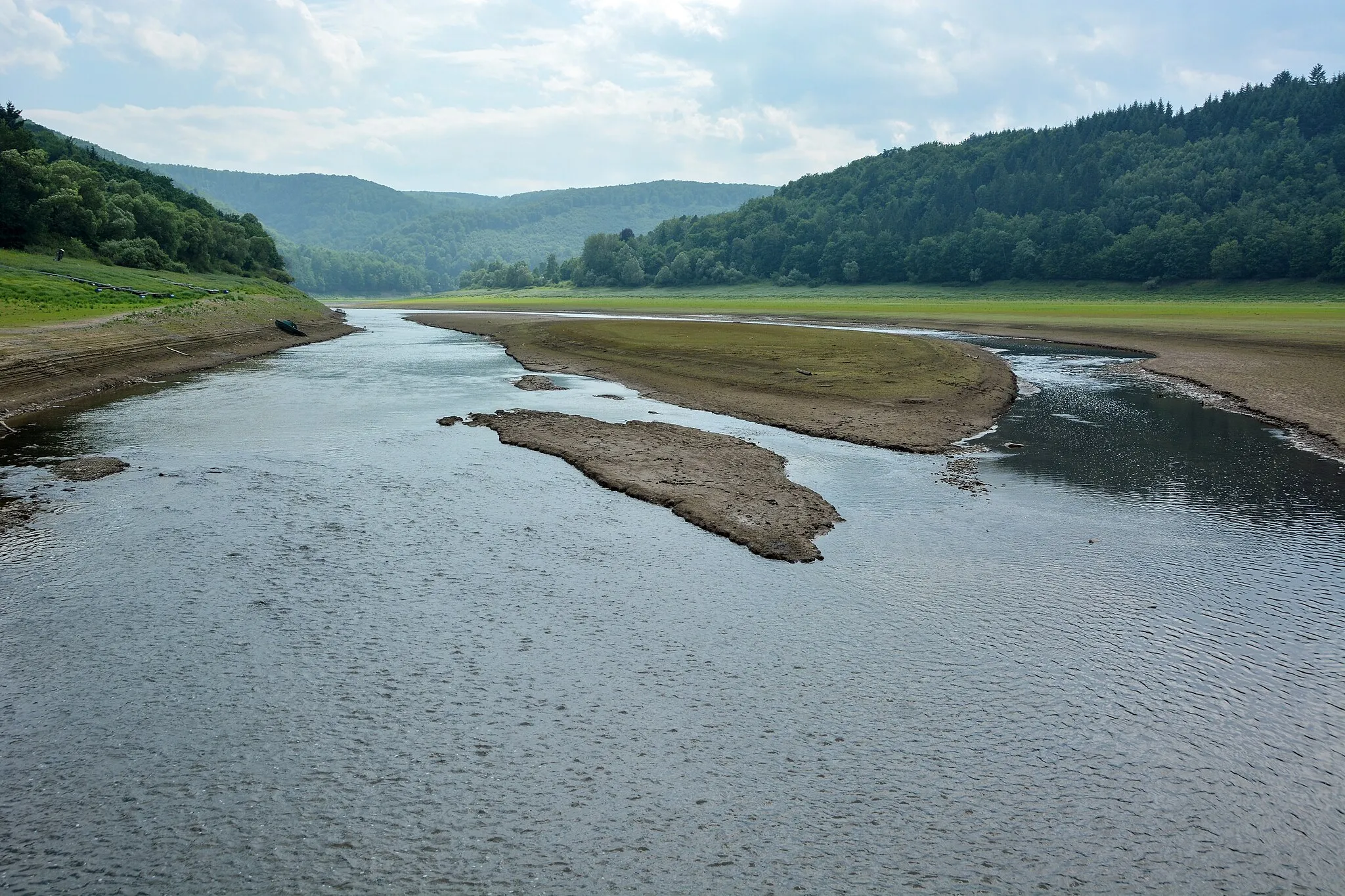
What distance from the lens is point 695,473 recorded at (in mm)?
18688

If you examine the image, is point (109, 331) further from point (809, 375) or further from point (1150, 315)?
point (1150, 315)

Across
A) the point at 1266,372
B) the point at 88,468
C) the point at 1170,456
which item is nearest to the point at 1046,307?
the point at 1266,372

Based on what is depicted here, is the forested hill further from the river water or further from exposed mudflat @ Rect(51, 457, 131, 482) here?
exposed mudflat @ Rect(51, 457, 131, 482)

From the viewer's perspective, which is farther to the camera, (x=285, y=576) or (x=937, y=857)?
(x=285, y=576)

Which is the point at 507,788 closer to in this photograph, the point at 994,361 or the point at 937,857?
the point at 937,857

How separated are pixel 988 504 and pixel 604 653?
9689 mm

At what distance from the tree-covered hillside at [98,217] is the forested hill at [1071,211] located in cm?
8432

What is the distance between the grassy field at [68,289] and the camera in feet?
130

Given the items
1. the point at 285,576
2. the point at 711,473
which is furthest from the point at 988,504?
the point at 285,576

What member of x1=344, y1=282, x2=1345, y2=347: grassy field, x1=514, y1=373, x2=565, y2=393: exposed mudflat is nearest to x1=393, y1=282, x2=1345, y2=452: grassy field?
x1=344, y1=282, x2=1345, y2=347: grassy field

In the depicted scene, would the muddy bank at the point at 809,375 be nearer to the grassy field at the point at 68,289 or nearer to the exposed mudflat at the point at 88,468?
the exposed mudflat at the point at 88,468

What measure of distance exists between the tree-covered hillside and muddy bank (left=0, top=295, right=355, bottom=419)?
1573 centimetres

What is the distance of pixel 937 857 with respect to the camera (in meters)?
6.79

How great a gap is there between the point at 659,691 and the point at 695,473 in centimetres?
948
